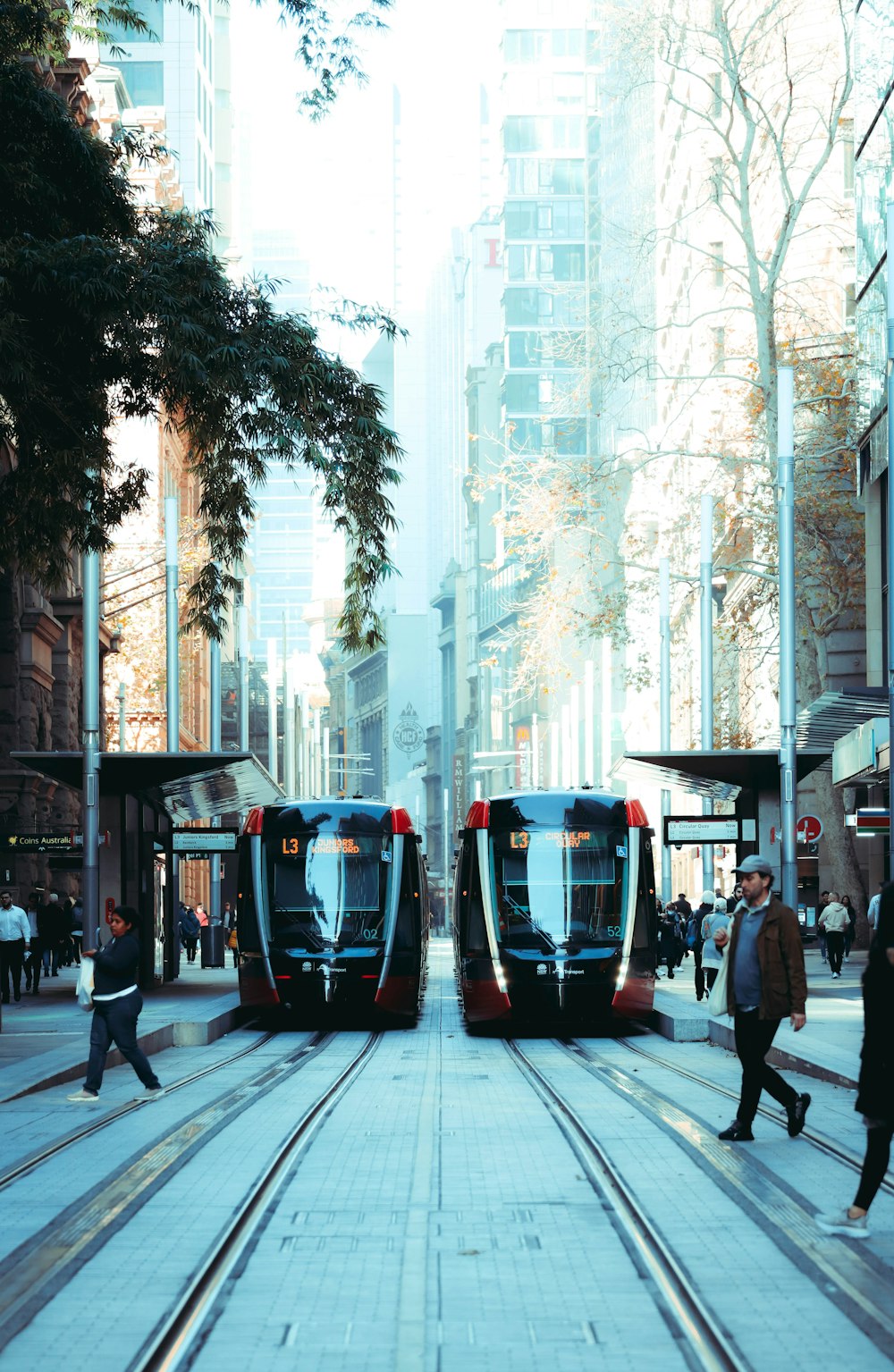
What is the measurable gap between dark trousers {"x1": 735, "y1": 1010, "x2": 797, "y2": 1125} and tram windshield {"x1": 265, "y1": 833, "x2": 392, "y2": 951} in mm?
12937

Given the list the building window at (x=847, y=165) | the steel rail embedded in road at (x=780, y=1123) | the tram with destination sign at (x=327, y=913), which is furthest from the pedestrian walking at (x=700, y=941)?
the building window at (x=847, y=165)

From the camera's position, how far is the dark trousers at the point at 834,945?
36344mm

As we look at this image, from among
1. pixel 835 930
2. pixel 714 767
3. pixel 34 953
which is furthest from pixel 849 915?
pixel 34 953

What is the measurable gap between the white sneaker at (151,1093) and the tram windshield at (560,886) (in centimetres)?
768

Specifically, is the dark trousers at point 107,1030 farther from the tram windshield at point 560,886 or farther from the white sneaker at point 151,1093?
the tram windshield at point 560,886

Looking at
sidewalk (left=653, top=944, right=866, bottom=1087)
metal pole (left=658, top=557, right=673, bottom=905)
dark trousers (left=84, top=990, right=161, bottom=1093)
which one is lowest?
sidewalk (left=653, top=944, right=866, bottom=1087)

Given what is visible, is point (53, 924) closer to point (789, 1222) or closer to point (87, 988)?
point (87, 988)

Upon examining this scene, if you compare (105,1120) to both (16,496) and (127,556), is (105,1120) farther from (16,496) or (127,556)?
(127,556)

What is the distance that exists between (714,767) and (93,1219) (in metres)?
20.3

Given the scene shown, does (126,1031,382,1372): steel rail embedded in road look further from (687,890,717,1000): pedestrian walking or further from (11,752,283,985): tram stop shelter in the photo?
(687,890,717,1000): pedestrian walking

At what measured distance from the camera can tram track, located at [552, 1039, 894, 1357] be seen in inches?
320

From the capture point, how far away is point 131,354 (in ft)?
58.9

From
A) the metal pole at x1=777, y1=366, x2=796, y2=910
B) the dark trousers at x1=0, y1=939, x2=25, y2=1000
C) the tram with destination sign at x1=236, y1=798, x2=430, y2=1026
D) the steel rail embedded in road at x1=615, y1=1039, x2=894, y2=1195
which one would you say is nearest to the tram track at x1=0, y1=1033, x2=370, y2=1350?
the steel rail embedded in road at x1=615, y1=1039, x2=894, y2=1195

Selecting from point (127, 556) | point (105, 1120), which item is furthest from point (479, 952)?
point (127, 556)
